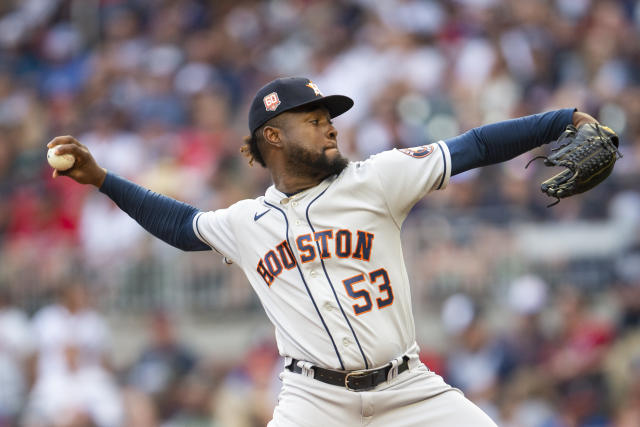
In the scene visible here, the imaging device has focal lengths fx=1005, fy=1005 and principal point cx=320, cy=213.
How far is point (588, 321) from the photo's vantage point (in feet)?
26.3

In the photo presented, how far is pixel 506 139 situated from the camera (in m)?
3.98

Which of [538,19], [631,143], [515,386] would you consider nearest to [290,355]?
[515,386]

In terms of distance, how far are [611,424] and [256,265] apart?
4390 millimetres

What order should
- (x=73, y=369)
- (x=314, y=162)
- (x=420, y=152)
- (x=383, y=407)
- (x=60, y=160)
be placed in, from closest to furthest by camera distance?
(x=383, y=407), (x=420, y=152), (x=314, y=162), (x=60, y=160), (x=73, y=369)

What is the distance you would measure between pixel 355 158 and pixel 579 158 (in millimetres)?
5433

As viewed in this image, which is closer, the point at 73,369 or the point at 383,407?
the point at 383,407

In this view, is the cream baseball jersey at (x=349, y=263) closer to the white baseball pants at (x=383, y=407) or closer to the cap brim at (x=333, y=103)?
the white baseball pants at (x=383, y=407)

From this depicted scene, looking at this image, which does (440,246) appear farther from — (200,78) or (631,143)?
(200,78)

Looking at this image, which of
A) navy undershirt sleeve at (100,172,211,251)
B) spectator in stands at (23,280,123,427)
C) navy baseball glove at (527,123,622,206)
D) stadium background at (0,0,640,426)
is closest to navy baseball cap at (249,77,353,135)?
navy undershirt sleeve at (100,172,211,251)

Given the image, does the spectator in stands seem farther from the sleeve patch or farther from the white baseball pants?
the sleeve patch

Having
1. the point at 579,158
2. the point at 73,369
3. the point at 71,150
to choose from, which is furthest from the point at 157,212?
the point at 73,369

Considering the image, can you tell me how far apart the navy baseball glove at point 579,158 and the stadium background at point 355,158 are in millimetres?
4007

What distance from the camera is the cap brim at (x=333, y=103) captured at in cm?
421

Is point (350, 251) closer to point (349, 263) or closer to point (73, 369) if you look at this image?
point (349, 263)
